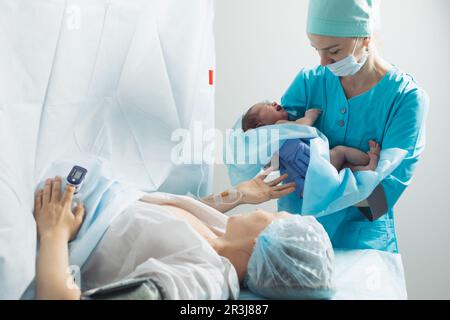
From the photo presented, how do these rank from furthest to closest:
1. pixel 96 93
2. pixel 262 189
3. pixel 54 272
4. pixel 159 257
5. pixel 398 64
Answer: pixel 398 64 < pixel 262 189 < pixel 96 93 < pixel 159 257 < pixel 54 272

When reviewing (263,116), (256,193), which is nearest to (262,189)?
(256,193)

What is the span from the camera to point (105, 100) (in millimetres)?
1951

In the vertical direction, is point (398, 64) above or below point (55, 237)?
above

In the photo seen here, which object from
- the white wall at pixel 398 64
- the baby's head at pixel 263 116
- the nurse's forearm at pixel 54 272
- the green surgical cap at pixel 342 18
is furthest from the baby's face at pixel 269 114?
the nurse's forearm at pixel 54 272

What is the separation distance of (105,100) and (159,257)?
643 mm

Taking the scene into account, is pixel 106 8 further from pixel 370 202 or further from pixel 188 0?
pixel 370 202

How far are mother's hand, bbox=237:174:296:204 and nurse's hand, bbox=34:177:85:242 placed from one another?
26.6 inches

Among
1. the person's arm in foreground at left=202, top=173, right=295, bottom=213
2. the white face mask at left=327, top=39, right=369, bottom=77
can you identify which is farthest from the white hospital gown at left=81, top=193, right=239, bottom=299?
the white face mask at left=327, top=39, right=369, bottom=77

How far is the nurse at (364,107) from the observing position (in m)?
1.91

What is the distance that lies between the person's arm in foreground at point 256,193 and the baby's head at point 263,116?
19 cm

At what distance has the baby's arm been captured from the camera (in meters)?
2.08

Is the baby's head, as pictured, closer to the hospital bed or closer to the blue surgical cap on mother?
the hospital bed

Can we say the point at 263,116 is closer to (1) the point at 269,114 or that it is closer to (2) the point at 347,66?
(1) the point at 269,114

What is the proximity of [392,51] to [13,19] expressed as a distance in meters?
1.81
